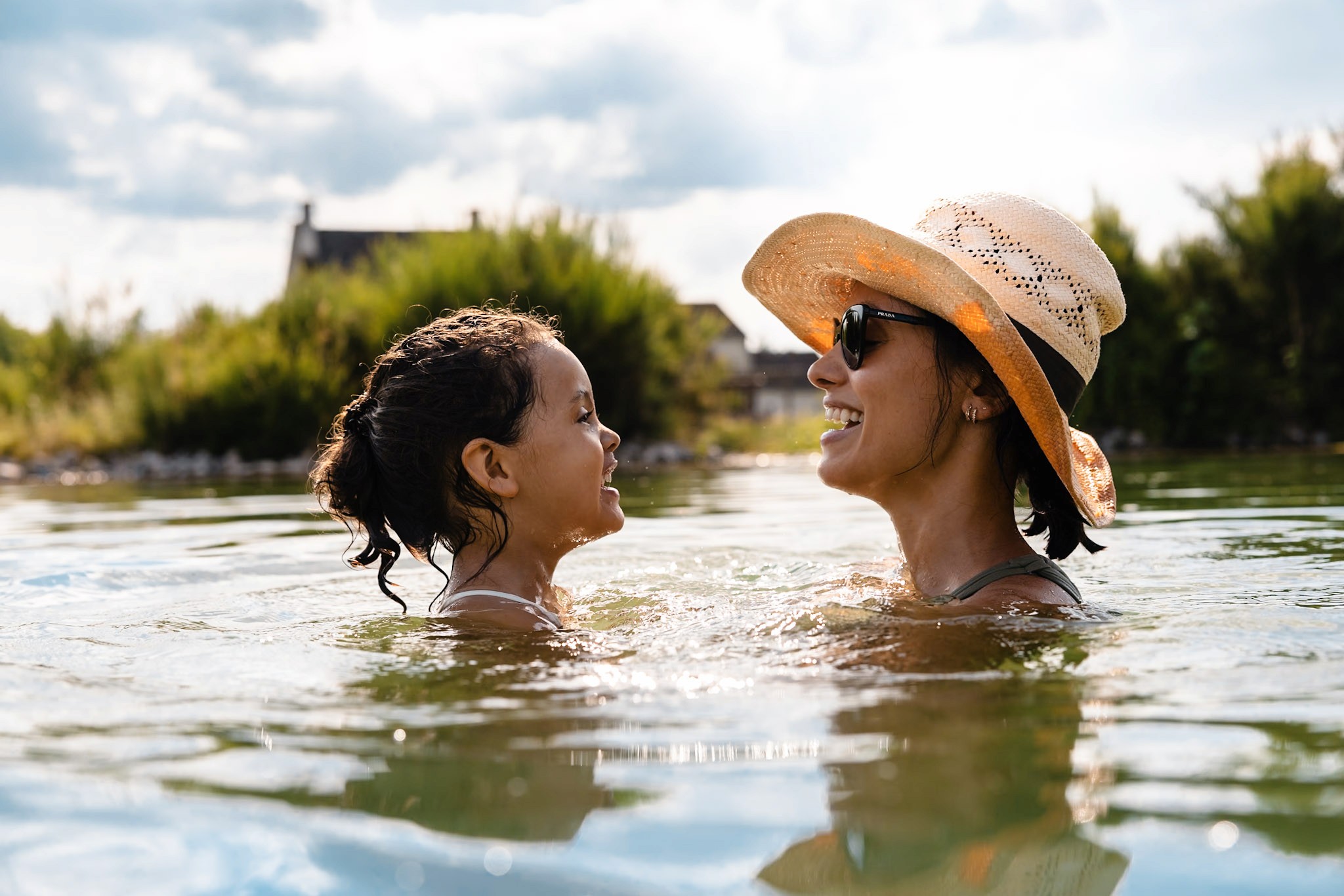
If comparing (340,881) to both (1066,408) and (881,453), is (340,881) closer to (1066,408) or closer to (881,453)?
(881,453)

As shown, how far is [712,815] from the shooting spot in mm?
1716

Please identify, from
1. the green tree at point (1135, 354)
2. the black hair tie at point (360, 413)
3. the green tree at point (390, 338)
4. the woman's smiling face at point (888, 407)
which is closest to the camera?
the woman's smiling face at point (888, 407)

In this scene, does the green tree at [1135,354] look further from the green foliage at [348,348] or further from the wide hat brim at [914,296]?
the wide hat brim at [914,296]

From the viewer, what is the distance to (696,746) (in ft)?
6.66

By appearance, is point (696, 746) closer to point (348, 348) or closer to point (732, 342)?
point (348, 348)

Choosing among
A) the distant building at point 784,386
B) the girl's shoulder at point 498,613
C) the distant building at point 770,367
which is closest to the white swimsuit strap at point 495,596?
the girl's shoulder at point 498,613

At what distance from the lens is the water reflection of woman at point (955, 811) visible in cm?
149

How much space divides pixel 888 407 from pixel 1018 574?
20.7 inches

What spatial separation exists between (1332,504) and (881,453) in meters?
4.40

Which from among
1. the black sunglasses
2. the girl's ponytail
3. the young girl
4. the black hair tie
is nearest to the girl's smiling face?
the young girl

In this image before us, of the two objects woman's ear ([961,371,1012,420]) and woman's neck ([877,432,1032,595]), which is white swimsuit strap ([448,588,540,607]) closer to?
woman's neck ([877,432,1032,595])

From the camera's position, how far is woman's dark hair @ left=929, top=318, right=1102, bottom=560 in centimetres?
317

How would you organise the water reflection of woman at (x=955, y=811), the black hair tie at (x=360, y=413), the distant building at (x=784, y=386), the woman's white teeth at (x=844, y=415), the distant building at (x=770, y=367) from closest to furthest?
the water reflection of woman at (x=955, y=811) → the woman's white teeth at (x=844, y=415) → the black hair tie at (x=360, y=413) → the distant building at (x=784, y=386) → the distant building at (x=770, y=367)

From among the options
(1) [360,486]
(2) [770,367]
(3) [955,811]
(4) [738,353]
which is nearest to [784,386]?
(2) [770,367]
